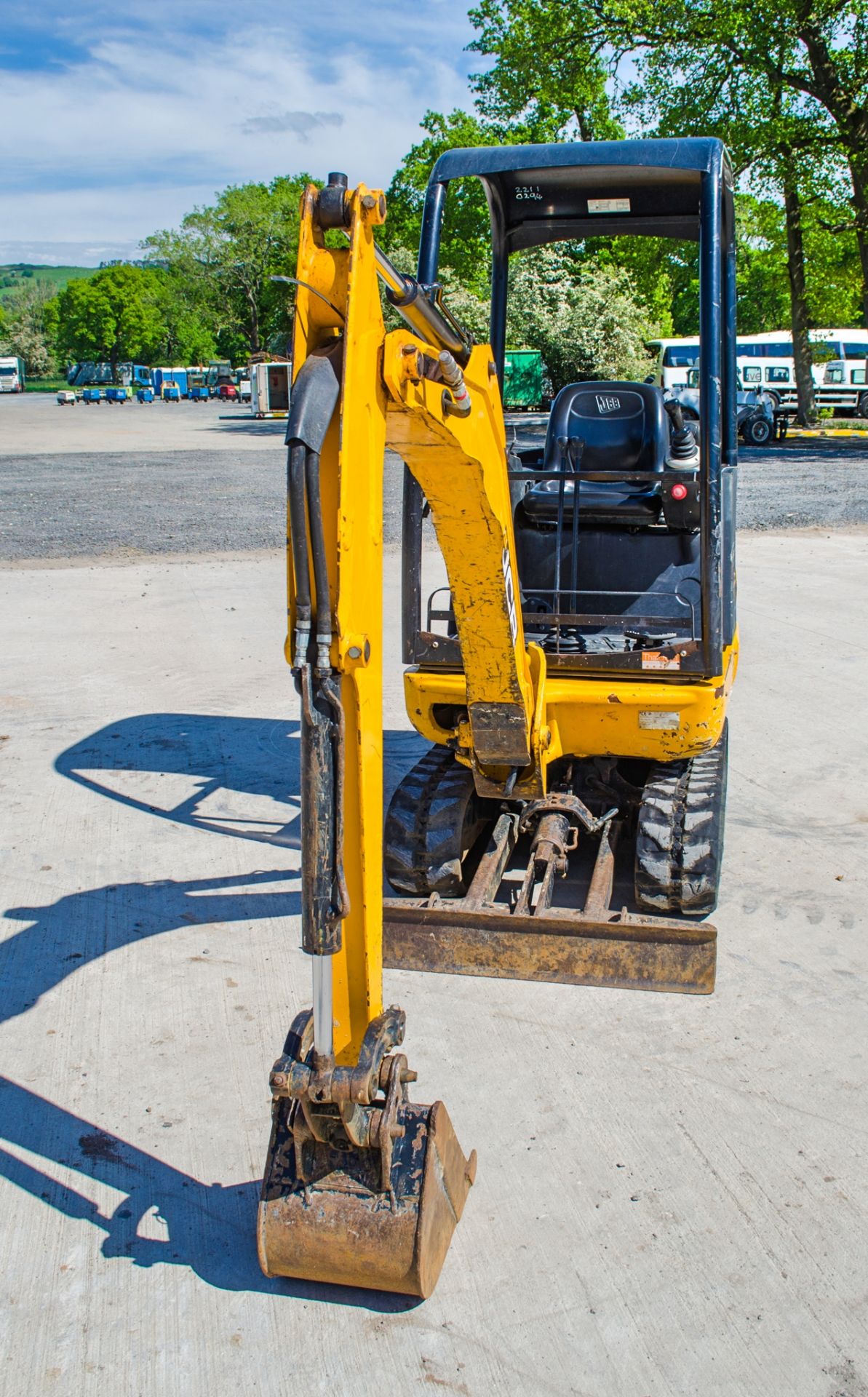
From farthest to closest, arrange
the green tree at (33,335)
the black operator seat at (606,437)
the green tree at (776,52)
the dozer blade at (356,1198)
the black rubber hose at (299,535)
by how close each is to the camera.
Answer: the green tree at (33,335) → the green tree at (776,52) → the black operator seat at (606,437) → the dozer blade at (356,1198) → the black rubber hose at (299,535)

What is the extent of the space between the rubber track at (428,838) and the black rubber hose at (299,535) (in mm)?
2615

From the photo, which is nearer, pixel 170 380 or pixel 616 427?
pixel 616 427

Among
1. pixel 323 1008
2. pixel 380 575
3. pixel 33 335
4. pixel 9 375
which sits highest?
pixel 33 335

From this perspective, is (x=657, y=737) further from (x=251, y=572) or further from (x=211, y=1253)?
(x=251, y=572)

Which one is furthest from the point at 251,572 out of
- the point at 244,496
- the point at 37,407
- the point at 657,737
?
the point at 37,407

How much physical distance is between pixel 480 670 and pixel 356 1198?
1.99m

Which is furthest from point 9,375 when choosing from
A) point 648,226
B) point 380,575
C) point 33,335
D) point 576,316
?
point 380,575

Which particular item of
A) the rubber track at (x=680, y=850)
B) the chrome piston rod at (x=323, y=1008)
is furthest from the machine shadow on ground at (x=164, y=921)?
the rubber track at (x=680, y=850)

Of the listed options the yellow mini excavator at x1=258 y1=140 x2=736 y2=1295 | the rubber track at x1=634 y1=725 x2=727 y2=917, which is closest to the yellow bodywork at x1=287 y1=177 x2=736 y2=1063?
the yellow mini excavator at x1=258 y1=140 x2=736 y2=1295

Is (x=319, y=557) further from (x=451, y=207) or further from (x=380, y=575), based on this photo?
(x=451, y=207)

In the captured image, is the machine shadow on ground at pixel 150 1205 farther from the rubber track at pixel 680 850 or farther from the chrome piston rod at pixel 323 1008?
the rubber track at pixel 680 850

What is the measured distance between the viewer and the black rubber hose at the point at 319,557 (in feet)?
8.68

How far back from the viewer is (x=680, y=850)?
495 cm

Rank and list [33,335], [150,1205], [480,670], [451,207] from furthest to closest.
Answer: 1. [33,335]
2. [451,207]
3. [480,670]
4. [150,1205]
